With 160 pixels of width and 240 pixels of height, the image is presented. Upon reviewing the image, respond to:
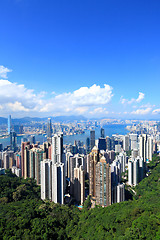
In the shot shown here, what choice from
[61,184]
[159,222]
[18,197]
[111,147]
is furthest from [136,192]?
[111,147]

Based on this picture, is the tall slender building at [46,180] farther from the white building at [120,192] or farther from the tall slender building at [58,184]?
the white building at [120,192]

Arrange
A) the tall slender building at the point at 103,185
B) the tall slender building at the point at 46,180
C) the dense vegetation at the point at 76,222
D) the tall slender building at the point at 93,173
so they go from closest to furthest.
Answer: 1. the dense vegetation at the point at 76,222
2. the tall slender building at the point at 103,185
3. the tall slender building at the point at 46,180
4. the tall slender building at the point at 93,173

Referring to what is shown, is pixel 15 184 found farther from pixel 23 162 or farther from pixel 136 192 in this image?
pixel 136 192

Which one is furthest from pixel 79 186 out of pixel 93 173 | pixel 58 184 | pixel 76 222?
pixel 76 222

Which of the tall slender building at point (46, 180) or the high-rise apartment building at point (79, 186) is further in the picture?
the high-rise apartment building at point (79, 186)

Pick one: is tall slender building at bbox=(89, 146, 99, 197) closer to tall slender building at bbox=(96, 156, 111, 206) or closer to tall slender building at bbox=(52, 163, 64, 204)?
tall slender building at bbox=(96, 156, 111, 206)

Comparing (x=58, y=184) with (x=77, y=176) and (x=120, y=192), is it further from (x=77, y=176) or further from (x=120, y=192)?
(x=120, y=192)

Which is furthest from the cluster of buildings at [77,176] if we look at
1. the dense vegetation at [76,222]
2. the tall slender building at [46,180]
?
the dense vegetation at [76,222]

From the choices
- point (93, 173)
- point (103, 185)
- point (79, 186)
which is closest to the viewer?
point (103, 185)

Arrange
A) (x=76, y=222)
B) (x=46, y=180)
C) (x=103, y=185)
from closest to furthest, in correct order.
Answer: (x=76, y=222) < (x=103, y=185) < (x=46, y=180)

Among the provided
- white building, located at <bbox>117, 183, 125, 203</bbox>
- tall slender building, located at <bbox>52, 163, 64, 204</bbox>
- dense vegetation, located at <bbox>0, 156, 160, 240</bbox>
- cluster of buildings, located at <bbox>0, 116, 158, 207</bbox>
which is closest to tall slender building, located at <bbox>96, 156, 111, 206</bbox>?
cluster of buildings, located at <bbox>0, 116, 158, 207</bbox>

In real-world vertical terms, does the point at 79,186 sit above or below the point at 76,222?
above
